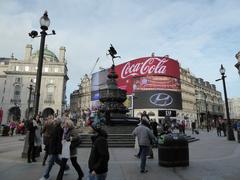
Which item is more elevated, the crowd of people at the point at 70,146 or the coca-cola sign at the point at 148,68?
the coca-cola sign at the point at 148,68

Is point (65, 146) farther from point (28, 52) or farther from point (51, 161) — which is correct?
point (28, 52)

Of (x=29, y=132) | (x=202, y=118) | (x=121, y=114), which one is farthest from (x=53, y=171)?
(x=202, y=118)

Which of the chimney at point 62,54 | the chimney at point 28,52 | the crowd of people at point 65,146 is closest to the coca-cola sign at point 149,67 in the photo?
the chimney at point 62,54

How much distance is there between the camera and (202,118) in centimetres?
9306

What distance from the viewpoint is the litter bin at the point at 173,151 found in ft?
27.7

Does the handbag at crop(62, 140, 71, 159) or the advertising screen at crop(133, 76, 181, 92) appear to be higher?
the advertising screen at crop(133, 76, 181, 92)

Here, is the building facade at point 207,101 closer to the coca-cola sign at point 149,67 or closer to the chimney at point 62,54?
the coca-cola sign at point 149,67

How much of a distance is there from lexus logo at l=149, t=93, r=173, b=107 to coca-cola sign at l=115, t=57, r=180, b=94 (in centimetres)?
632

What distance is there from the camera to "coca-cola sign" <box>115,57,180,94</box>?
66.3 metres

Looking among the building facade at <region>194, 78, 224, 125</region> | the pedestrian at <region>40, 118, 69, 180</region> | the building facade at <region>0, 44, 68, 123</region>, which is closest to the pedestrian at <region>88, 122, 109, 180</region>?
Answer: the pedestrian at <region>40, 118, 69, 180</region>

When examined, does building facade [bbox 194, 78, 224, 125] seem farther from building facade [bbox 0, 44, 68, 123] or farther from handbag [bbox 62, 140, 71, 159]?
handbag [bbox 62, 140, 71, 159]

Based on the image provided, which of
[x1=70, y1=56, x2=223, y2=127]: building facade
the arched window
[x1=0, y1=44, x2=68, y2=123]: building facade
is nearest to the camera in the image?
[x1=70, y1=56, x2=223, y2=127]: building facade

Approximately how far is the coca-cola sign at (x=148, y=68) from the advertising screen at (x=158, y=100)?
188 inches

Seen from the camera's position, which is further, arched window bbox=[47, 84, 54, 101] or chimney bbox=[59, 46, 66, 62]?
chimney bbox=[59, 46, 66, 62]
